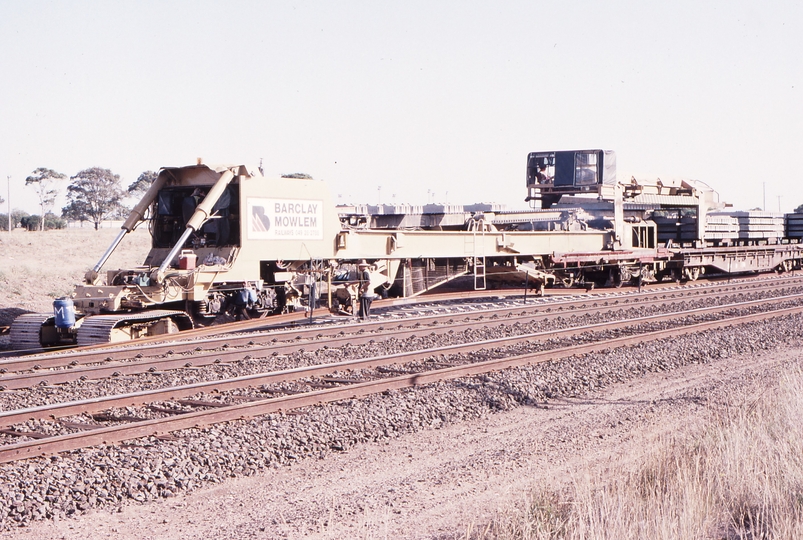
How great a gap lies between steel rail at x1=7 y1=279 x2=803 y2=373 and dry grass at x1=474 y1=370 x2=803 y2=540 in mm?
7871

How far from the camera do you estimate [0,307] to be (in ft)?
68.0

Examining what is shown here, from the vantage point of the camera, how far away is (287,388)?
9812mm

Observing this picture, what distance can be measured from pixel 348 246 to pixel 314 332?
333 centimetres

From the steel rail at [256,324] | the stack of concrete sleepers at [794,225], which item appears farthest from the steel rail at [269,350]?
the stack of concrete sleepers at [794,225]

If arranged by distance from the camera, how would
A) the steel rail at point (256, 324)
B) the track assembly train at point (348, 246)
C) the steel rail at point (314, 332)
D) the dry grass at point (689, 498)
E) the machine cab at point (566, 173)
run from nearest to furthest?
the dry grass at point (689, 498), the steel rail at point (314, 332), the steel rail at point (256, 324), the track assembly train at point (348, 246), the machine cab at point (566, 173)

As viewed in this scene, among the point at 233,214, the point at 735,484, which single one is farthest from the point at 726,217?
the point at 735,484

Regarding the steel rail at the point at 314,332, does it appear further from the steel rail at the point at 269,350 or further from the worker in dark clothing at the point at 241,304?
the worker in dark clothing at the point at 241,304

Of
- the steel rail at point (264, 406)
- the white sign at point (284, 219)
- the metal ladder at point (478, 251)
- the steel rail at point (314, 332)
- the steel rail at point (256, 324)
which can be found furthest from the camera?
the metal ladder at point (478, 251)

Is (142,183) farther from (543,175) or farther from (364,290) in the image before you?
(364,290)

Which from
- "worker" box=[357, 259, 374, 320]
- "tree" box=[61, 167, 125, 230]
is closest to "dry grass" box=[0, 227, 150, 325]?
"worker" box=[357, 259, 374, 320]

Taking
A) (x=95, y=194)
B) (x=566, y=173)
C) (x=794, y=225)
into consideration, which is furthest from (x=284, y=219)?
(x=95, y=194)

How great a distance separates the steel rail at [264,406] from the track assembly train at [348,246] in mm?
5595

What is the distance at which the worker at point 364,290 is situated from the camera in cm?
1705

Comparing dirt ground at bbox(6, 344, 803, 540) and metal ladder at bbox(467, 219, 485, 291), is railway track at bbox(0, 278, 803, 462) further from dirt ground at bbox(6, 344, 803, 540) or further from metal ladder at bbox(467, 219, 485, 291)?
metal ladder at bbox(467, 219, 485, 291)
